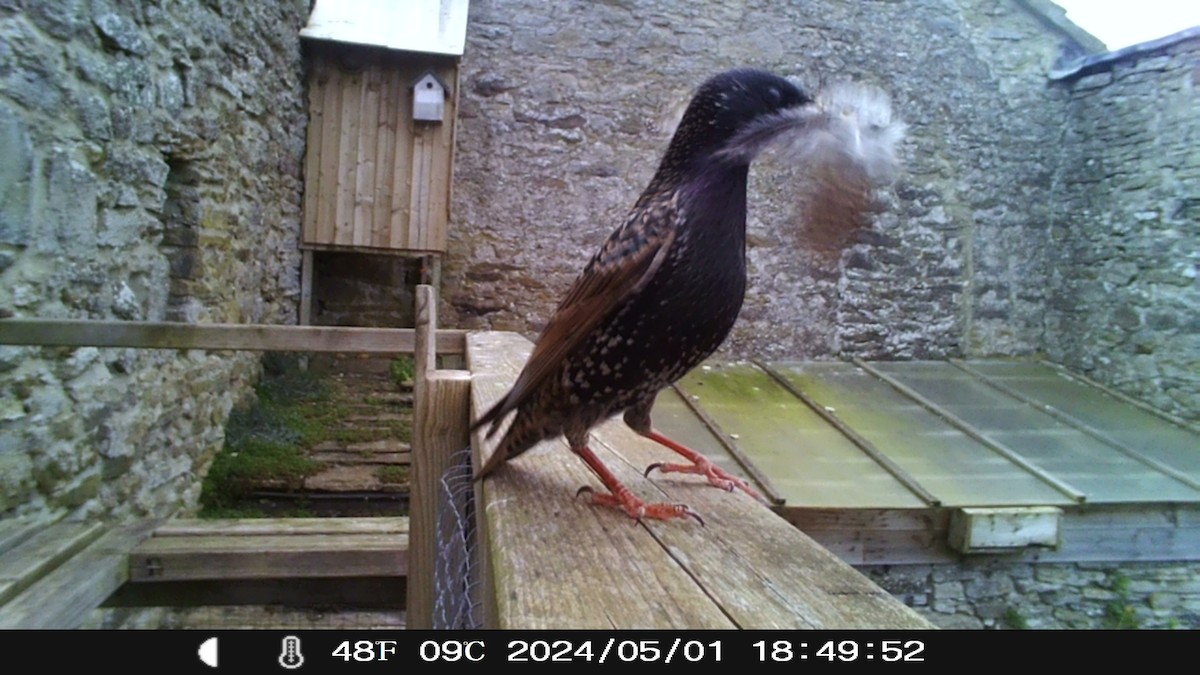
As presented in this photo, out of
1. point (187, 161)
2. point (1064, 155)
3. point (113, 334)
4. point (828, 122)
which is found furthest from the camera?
point (1064, 155)

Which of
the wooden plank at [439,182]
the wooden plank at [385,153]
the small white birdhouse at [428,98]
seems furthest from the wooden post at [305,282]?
the small white birdhouse at [428,98]

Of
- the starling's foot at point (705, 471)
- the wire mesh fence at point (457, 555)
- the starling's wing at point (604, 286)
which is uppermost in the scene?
the starling's wing at point (604, 286)

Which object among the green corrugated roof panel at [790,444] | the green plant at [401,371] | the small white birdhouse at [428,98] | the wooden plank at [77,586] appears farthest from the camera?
the green plant at [401,371]

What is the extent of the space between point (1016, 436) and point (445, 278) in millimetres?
4930

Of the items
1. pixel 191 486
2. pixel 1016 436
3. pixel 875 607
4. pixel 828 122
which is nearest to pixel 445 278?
pixel 191 486

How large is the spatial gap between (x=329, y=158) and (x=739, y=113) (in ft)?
17.6

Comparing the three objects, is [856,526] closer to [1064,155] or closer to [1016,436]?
[1016,436]

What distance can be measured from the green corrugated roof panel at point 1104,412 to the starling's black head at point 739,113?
5.86 m

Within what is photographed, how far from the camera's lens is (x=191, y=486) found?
14.3 ft

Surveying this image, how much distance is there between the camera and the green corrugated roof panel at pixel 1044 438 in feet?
17.5

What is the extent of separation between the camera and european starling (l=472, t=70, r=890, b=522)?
1458 millimetres
